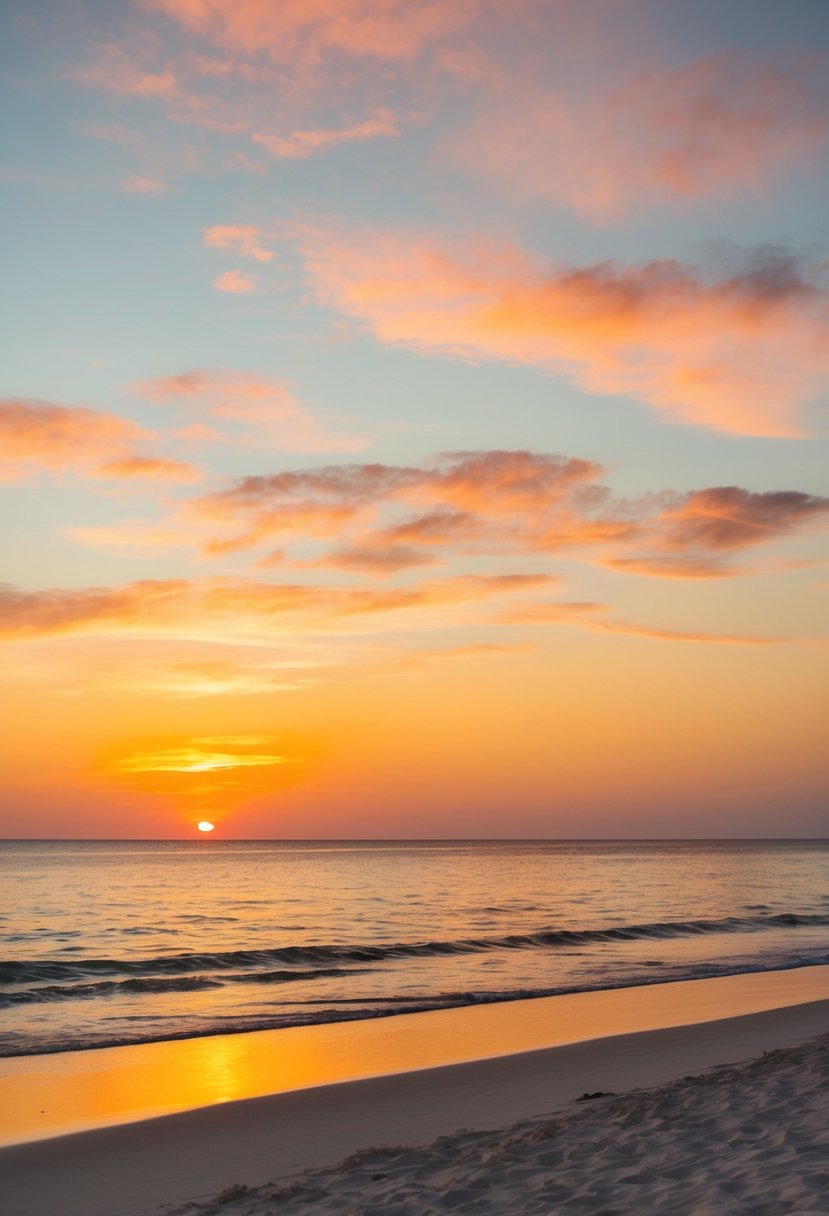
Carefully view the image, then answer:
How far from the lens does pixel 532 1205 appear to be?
673cm

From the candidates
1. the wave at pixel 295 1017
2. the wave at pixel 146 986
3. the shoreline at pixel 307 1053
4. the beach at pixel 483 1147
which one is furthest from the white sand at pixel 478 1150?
the wave at pixel 146 986

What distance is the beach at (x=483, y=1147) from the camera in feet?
22.9

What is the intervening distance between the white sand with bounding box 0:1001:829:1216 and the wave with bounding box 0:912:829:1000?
1315 cm

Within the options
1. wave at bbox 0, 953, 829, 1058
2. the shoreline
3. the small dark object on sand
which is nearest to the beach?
the small dark object on sand

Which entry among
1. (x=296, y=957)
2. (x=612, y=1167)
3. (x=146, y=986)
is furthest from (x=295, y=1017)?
(x=612, y=1167)

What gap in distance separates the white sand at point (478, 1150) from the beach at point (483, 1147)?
2 centimetres

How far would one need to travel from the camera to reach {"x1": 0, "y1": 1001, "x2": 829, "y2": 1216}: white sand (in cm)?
692

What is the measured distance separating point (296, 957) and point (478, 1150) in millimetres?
20231

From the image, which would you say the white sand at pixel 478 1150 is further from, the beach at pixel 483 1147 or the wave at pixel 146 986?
the wave at pixel 146 986

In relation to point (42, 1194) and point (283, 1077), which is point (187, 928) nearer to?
point (283, 1077)

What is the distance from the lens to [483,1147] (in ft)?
28.3

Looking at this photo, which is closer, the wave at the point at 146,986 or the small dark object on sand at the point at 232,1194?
the small dark object on sand at the point at 232,1194

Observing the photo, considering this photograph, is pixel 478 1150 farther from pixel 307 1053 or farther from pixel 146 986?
pixel 146 986

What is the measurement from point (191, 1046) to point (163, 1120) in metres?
5.15
